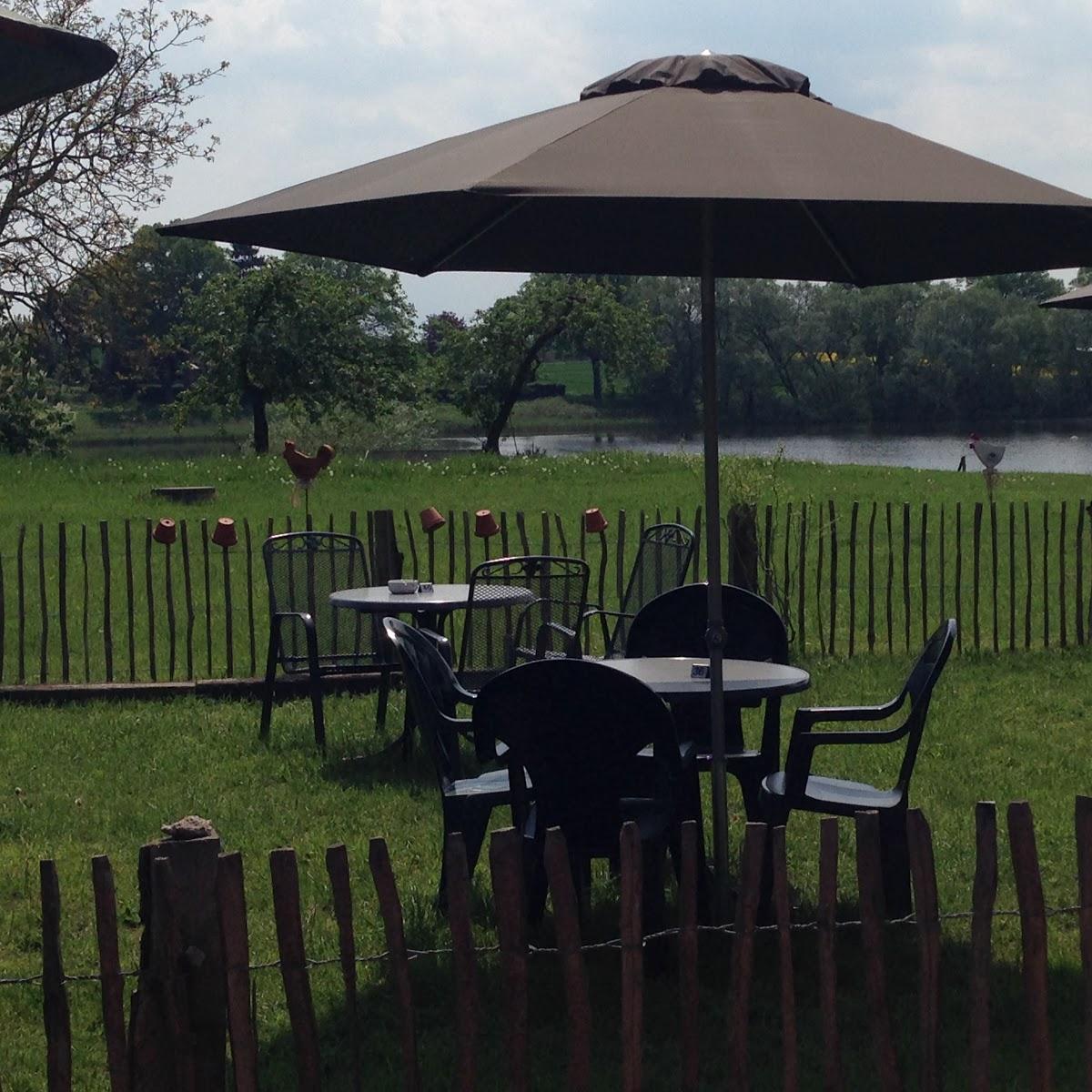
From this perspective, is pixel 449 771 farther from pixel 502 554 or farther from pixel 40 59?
pixel 502 554

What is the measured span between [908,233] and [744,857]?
9.84ft

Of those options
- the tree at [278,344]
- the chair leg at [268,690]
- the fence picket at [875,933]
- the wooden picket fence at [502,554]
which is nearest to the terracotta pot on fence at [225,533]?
the wooden picket fence at [502,554]

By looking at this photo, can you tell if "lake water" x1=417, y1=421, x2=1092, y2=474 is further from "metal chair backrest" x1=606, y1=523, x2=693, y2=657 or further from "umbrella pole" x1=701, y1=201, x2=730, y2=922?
"umbrella pole" x1=701, y1=201, x2=730, y2=922

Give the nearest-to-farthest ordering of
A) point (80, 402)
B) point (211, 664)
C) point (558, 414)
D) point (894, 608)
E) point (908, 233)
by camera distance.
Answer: point (908, 233), point (211, 664), point (894, 608), point (558, 414), point (80, 402)

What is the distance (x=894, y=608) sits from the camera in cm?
1322

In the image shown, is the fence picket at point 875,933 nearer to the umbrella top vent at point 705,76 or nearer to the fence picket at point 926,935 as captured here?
the fence picket at point 926,935

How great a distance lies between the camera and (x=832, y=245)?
5.92 m

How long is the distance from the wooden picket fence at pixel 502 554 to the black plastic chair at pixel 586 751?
4.72 m

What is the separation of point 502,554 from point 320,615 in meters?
3.60

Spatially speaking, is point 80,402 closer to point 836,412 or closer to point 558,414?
point 558,414

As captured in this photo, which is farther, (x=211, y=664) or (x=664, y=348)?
(x=664, y=348)

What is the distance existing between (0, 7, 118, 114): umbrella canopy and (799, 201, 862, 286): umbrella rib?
113 inches

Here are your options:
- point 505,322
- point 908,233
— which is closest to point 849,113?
point 908,233

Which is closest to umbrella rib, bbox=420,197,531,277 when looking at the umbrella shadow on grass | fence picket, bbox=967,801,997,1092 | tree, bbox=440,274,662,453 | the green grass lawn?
the green grass lawn
